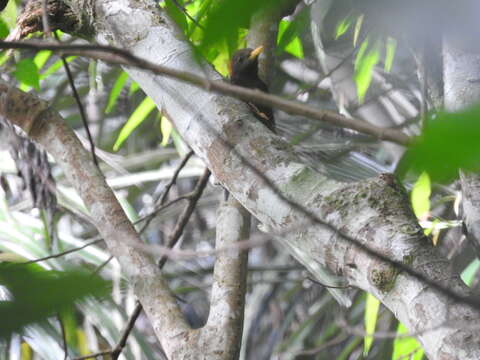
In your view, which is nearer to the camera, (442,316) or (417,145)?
(417,145)

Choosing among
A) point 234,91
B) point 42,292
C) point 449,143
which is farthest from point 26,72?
point 449,143

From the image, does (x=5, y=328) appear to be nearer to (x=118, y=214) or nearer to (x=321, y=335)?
(x=118, y=214)

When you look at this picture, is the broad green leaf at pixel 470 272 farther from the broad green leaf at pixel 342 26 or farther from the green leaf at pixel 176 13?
the green leaf at pixel 176 13

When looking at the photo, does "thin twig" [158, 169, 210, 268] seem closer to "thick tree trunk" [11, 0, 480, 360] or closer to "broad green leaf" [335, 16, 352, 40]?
"thick tree trunk" [11, 0, 480, 360]

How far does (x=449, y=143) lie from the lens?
43 centimetres

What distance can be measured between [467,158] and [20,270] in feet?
1.18

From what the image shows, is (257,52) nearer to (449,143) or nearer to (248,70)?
(248,70)

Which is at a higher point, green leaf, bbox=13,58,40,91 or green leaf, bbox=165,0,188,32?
green leaf, bbox=165,0,188,32

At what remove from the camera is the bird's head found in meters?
2.81

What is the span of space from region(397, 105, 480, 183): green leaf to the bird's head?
92.6 inches

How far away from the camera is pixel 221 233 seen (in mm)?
2244

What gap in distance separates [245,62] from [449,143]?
8.78ft

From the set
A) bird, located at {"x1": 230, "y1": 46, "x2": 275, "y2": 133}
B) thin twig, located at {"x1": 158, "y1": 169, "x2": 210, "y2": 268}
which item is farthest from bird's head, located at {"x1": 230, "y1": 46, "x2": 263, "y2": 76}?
thin twig, located at {"x1": 158, "y1": 169, "x2": 210, "y2": 268}

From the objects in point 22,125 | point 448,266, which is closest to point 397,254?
point 448,266
